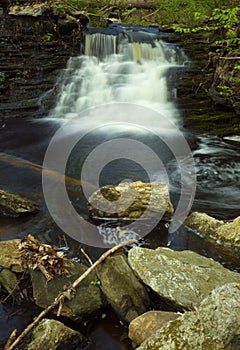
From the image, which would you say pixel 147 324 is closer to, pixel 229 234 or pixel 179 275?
pixel 179 275

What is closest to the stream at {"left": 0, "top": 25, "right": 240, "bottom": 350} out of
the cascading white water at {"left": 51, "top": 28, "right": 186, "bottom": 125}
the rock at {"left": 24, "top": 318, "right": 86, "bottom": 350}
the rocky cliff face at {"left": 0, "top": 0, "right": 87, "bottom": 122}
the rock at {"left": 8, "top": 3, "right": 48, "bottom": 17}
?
the cascading white water at {"left": 51, "top": 28, "right": 186, "bottom": 125}

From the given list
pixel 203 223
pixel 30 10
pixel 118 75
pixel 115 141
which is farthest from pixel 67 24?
pixel 203 223

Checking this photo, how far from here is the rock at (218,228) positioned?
456cm

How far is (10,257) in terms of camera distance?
3.89 m

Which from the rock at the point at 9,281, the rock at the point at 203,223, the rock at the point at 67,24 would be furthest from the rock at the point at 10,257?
Result: the rock at the point at 67,24

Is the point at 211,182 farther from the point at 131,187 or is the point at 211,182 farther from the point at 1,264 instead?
the point at 1,264

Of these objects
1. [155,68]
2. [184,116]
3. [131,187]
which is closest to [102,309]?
[131,187]

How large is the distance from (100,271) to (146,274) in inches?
20.2

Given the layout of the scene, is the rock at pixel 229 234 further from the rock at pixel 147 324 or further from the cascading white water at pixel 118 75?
the cascading white water at pixel 118 75

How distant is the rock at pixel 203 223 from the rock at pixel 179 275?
3.28 ft

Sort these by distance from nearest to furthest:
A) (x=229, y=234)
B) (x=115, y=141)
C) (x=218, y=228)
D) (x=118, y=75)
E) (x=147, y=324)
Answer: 1. (x=147, y=324)
2. (x=229, y=234)
3. (x=218, y=228)
4. (x=115, y=141)
5. (x=118, y=75)

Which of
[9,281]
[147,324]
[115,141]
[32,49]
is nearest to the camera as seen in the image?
[147,324]

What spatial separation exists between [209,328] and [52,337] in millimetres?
1335

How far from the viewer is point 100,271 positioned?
3658 millimetres
